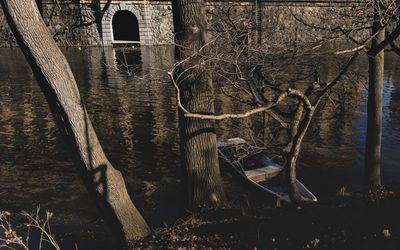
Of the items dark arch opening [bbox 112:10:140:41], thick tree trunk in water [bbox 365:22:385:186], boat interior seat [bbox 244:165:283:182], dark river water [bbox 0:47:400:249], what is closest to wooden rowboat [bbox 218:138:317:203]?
boat interior seat [bbox 244:165:283:182]

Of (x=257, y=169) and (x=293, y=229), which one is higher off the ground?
(x=293, y=229)

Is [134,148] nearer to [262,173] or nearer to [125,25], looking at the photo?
[262,173]

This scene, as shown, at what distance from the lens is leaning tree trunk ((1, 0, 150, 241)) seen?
5.59 m

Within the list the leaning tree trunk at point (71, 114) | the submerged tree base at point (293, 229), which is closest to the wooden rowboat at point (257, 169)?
the submerged tree base at point (293, 229)

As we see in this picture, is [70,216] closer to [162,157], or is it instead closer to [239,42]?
[162,157]

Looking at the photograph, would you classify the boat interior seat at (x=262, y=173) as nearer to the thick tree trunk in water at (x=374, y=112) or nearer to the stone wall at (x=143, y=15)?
the thick tree trunk in water at (x=374, y=112)

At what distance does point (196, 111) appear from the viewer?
7844 millimetres

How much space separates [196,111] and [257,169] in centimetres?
513

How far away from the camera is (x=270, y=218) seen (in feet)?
25.5

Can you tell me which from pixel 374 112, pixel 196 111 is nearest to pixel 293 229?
pixel 196 111

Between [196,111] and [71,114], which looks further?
[196,111]

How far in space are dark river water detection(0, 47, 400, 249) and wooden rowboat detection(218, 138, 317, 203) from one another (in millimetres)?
860

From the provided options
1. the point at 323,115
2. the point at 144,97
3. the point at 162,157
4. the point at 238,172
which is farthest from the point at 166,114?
the point at 238,172

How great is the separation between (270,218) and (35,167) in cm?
955
